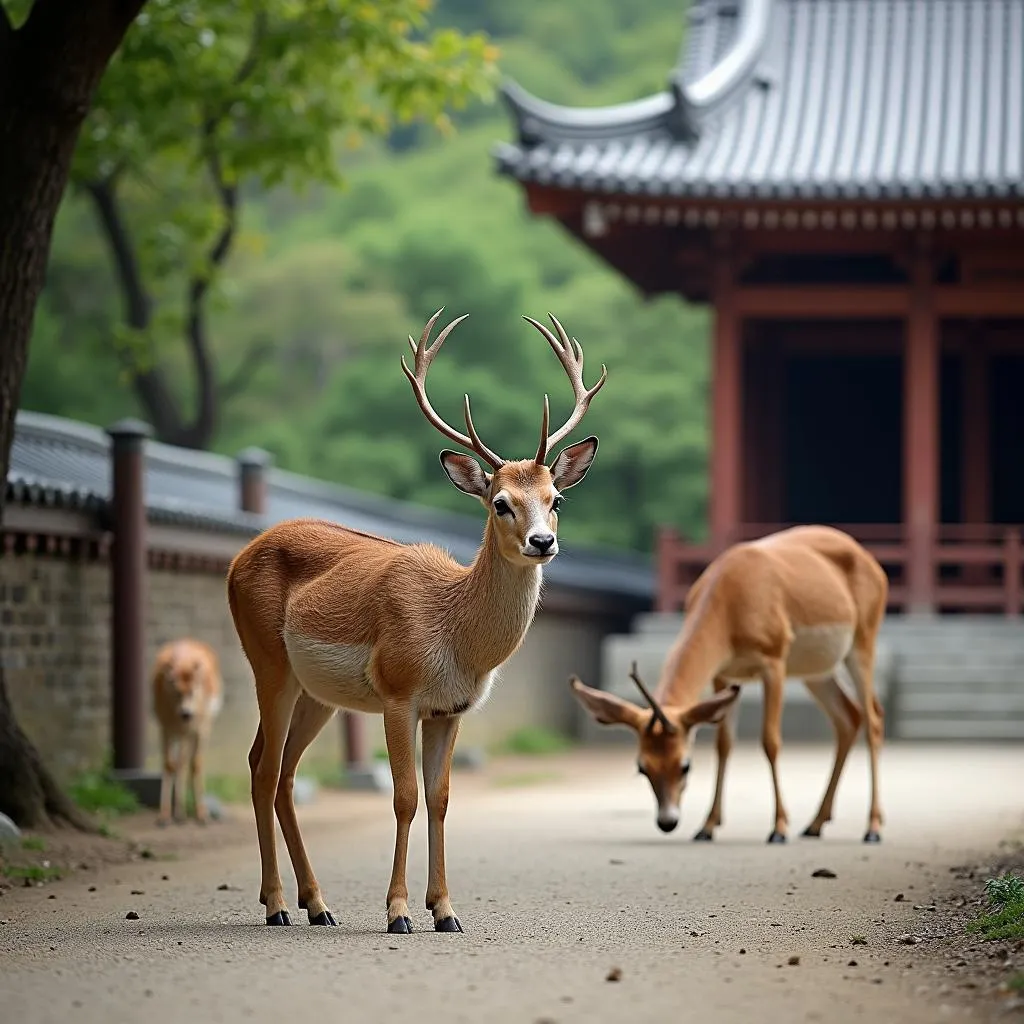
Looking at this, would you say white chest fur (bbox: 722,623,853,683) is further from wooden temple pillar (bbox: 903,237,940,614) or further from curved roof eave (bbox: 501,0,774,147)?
curved roof eave (bbox: 501,0,774,147)

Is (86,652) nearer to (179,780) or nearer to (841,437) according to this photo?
(179,780)

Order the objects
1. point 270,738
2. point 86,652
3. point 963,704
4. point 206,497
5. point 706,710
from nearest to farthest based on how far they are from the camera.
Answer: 1. point 270,738
2. point 706,710
3. point 86,652
4. point 206,497
5. point 963,704

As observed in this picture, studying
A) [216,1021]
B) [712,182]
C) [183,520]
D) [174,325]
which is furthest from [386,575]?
[174,325]

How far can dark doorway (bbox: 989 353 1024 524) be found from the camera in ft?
78.3

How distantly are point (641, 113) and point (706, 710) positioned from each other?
38.3 feet

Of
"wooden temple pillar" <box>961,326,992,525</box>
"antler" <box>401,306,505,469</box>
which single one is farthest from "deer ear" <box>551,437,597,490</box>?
"wooden temple pillar" <box>961,326,992,525</box>

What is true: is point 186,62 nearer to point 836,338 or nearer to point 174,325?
point 174,325

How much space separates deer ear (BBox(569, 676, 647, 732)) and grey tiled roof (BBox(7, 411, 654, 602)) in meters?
1.86

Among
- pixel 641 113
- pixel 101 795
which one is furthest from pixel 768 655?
pixel 641 113

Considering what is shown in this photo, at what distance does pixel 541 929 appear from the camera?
7.50 m

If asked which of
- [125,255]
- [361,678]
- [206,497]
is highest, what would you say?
[125,255]

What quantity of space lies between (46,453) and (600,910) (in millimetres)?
8219

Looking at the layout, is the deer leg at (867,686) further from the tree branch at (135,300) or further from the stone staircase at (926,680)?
the tree branch at (135,300)

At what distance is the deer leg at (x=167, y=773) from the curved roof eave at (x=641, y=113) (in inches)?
349
